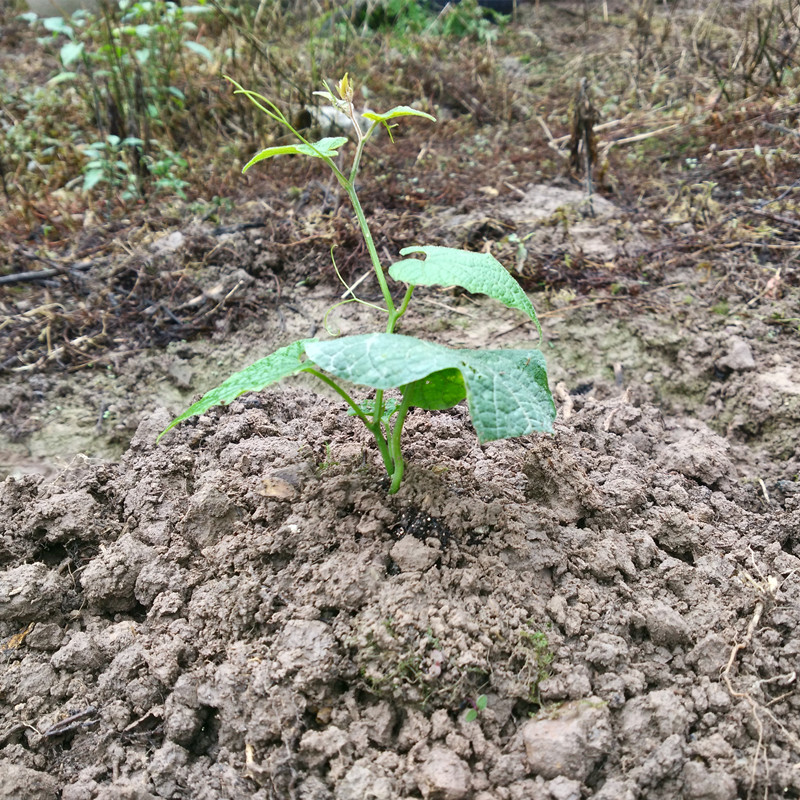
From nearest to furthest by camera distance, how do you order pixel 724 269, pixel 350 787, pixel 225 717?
pixel 350 787 < pixel 225 717 < pixel 724 269

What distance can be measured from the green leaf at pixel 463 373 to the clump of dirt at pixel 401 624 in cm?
33

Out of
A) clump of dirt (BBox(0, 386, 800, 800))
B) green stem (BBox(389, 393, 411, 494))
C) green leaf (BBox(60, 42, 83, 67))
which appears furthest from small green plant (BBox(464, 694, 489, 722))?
green leaf (BBox(60, 42, 83, 67))

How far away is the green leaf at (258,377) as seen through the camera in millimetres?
1216

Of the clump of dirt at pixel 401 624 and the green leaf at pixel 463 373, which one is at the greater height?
the green leaf at pixel 463 373

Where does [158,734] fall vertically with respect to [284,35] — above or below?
below

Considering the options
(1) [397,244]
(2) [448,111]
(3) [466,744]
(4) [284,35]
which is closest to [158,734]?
(3) [466,744]

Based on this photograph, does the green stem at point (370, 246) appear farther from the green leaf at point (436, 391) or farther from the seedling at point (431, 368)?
the green leaf at point (436, 391)

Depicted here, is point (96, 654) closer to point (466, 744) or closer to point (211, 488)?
point (211, 488)

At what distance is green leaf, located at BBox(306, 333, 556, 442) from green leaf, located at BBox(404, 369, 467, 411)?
0.09 metres

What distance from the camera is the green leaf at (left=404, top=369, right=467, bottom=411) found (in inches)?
52.4

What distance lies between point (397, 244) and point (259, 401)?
1004 millimetres

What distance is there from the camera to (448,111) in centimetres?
369

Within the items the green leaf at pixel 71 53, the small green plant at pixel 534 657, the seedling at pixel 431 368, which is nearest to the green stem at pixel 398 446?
the seedling at pixel 431 368

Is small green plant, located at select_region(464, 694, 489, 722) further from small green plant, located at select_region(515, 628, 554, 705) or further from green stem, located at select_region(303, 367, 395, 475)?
green stem, located at select_region(303, 367, 395, 475)
